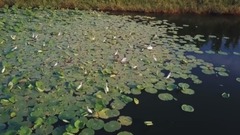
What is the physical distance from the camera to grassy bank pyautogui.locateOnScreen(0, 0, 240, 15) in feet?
50.6

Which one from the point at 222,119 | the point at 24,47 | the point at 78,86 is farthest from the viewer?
the point at 24,47

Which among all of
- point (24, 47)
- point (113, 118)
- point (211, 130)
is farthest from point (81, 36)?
point (211, 130)

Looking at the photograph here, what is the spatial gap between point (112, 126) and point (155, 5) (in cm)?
1262

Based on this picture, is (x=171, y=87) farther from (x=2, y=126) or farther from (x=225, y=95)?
(x=2, y=126)

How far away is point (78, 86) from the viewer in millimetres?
5758

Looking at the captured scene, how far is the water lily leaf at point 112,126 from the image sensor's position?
461 cm

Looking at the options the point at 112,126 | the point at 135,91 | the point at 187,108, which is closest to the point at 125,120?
the point at 112,126

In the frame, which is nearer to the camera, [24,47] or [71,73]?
[71,73]

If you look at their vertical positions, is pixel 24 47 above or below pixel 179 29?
above

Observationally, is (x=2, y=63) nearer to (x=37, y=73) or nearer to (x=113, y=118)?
(x=37, y=73)

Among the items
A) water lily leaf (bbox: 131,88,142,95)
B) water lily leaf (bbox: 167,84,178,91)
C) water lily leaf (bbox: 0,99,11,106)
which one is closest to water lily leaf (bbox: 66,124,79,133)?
water lily leaf (bbox: 0,99,11,106)

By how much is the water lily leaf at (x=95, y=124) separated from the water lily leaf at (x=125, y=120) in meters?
0.36

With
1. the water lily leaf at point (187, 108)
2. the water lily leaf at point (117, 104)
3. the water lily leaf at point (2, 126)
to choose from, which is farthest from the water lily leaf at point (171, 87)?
the water lily leaf at point (2, 126)

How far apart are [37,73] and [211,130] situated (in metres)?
3.85
